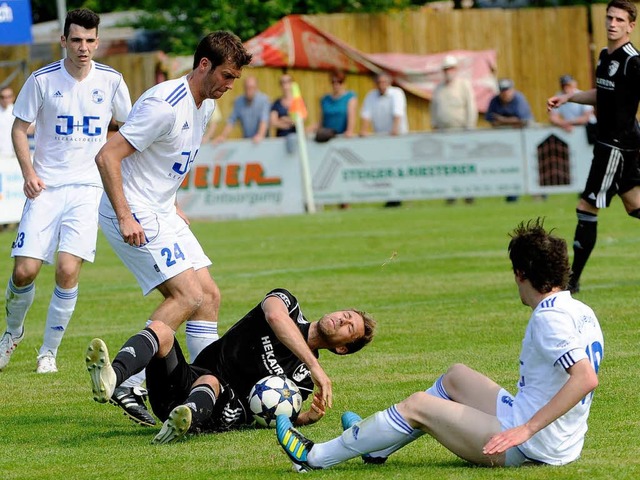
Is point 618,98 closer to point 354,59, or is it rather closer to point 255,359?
point 255,359

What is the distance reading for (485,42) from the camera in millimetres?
31422

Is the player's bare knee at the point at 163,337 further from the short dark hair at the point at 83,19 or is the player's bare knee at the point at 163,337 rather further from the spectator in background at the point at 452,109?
the spectator in background at the point at 452,109

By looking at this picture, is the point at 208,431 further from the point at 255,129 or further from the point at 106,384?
the point at 255,129

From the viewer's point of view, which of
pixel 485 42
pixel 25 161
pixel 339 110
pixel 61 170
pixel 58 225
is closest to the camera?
pixel 25 161

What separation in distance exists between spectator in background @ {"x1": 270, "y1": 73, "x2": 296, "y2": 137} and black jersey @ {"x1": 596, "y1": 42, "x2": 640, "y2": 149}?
12.7 meters

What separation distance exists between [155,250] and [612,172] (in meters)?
5.37

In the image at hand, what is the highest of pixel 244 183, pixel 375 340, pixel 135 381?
pixel 135 381

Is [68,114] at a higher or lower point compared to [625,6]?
lower

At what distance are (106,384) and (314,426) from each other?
1.31 metres

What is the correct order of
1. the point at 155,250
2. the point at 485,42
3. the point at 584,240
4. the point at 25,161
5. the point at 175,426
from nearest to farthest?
the point at 175,426, the point at 155,250, the point at 25,161, the point at 584,240, the point at 485,42

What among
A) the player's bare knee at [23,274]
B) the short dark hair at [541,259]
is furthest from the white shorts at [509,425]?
the player's bare knee at [23,274]

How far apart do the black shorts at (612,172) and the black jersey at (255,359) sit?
197 inches

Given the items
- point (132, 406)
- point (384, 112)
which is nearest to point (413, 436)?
point (132, 406)

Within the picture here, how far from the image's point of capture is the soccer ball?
724 centimetres
